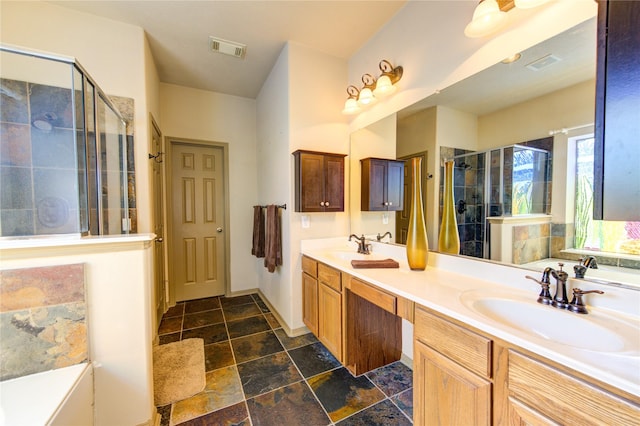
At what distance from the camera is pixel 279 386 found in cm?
175

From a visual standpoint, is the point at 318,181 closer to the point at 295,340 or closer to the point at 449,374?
the point at 295,340

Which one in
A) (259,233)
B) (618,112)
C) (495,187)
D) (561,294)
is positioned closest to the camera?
(618,112)

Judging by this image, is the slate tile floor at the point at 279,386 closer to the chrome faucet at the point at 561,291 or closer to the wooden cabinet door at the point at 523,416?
the wooden cabinet door at the point at 523,416

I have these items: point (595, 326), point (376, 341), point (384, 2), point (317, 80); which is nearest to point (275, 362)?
point (376, 341)

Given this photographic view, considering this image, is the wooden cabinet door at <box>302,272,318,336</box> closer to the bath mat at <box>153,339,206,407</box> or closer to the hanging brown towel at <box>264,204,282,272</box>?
the hanging brown towel at <box>264,204,282,272</box>

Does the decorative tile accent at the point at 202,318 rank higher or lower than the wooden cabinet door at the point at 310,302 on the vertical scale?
lower

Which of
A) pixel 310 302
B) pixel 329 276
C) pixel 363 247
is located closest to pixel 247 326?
pixel 310 302

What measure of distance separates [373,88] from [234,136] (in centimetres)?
212

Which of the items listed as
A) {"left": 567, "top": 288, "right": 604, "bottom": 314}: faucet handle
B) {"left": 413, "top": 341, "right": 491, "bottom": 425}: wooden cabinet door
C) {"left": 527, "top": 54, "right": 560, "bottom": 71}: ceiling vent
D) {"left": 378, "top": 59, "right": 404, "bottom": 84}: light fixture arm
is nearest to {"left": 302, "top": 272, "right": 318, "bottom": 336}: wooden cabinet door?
{"left": 413, "top": 341, "right": 491, "bottom": 425}: wooden cabinet door

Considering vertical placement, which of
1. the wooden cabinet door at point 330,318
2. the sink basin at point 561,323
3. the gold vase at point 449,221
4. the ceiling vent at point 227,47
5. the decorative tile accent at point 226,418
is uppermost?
the ceiling vent at point 227,47

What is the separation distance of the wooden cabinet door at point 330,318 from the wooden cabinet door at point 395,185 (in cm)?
86

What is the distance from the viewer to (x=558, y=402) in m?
0.71

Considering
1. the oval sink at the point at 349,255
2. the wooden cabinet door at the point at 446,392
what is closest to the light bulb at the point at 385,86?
the oval sink at the point at 349,255

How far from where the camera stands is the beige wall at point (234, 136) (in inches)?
124
